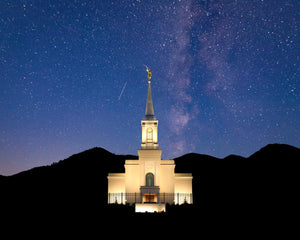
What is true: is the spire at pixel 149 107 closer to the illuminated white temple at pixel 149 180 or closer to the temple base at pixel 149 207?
the illuminated white temple at pixel 149 180

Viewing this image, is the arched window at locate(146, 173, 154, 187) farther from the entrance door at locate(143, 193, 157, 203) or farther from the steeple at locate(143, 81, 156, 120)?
the steeple at locate(143, 81, 156, 120)

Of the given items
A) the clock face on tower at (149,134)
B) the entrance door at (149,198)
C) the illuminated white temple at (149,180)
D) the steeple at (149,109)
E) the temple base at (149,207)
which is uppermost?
the steeple at (149,109)

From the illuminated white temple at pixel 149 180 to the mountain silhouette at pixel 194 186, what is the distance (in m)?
2.10

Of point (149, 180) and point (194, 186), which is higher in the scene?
point (194, 186)

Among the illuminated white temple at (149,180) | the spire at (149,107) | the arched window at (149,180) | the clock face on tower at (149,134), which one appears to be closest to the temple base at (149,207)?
the illuminated white temple at (149,180)

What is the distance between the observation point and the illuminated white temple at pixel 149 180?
3512 centimetres

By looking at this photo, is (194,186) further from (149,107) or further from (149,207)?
(149,207)

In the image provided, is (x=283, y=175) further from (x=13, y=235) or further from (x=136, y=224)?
(x=13, y=235)

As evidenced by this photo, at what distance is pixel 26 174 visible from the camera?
83125 millimetres

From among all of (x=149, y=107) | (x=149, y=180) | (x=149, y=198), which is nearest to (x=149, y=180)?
(x=149, y=180)

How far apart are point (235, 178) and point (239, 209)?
4341 centimetres

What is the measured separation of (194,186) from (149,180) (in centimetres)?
3603

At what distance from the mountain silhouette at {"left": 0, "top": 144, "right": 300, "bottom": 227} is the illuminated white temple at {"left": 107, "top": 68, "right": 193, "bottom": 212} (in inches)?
82.6

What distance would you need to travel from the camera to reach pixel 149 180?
35938 mm
